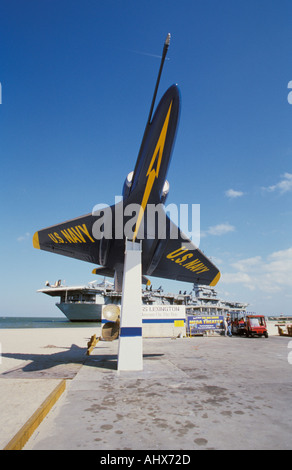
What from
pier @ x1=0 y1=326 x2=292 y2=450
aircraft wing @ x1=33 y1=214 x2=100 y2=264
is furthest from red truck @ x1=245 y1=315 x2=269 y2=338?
aircraft wing @ x1=33 y1=214 x2=100 y2=264

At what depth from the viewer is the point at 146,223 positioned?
10523 millimetres

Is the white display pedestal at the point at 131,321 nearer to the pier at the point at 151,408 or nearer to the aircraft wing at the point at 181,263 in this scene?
the pier at the point at 151,408

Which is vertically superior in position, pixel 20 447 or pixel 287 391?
pixel 20 447

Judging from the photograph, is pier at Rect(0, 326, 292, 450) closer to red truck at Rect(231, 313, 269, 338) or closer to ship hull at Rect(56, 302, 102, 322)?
red truck at Rect(231, 313, 269, 338)

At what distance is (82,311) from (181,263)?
A: 70355 millimetres

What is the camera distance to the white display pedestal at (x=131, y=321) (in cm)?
838

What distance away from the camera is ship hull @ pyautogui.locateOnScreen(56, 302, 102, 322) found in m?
74.9

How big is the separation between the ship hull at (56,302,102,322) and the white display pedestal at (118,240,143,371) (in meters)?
69.8

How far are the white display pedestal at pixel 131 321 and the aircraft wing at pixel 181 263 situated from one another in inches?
115

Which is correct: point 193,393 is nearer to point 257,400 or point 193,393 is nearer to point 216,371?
point 257,400

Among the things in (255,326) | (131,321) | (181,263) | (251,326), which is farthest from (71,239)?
(255,326)

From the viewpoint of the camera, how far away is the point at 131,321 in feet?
28.2
